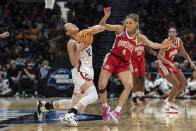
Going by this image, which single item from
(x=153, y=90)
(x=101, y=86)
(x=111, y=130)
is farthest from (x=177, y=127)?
(x=153, y=90)

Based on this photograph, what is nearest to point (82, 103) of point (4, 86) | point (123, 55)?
point (123, 55)

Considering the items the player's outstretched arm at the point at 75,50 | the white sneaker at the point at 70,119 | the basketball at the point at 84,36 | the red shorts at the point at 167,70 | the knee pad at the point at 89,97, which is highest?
the basketball at the point at 84,36

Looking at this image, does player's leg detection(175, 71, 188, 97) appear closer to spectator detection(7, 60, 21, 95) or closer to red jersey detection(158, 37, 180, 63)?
red jersey detection(158, 37, 180, 63)

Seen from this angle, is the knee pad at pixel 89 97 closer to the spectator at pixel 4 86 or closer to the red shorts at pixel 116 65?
the red shorts at pixel 116 65

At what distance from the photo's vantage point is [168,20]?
1892 cm

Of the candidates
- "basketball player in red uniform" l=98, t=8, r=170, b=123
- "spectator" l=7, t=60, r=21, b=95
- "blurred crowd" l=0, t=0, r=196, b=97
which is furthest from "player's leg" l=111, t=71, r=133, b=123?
"spectator" l=7, t=60, r=21, b=95

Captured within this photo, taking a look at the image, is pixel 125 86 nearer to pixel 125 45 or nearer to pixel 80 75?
pixel 125 45

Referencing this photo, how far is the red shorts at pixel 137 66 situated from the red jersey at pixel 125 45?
380 centimetres

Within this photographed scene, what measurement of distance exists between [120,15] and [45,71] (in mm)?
5108

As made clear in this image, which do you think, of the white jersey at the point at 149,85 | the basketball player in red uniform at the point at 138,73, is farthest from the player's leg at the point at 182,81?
the white jersey at the point at 149,85

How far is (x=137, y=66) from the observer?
11039 mm

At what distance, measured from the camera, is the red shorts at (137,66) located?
10945 mm

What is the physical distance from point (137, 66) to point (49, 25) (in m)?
9.01

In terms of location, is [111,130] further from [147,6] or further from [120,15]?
[147,6]
